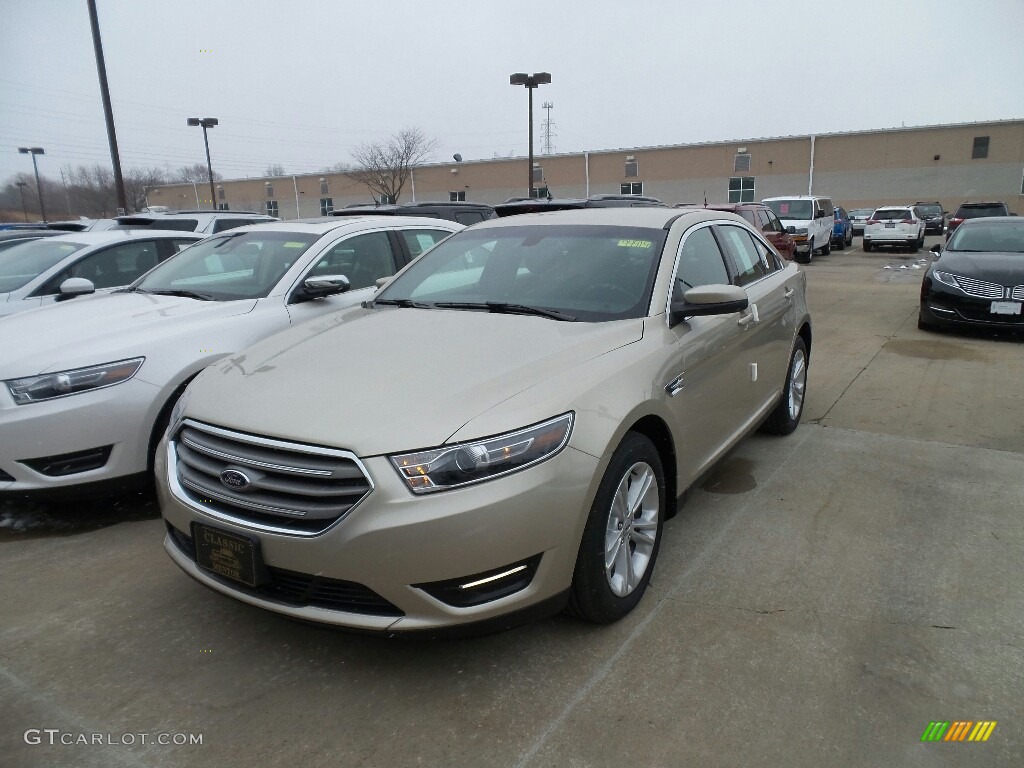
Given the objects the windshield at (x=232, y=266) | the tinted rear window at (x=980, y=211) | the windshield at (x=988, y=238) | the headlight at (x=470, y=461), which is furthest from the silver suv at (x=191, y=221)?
the tinted rear window at (x=980, y=211)

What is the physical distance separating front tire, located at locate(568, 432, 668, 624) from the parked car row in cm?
1

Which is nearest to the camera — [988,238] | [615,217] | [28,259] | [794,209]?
[615,217]

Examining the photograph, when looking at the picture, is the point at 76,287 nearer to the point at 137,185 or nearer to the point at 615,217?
the point at 615,217

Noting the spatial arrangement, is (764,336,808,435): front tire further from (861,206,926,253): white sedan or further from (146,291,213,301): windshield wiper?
(861,206,926,253): white sedan

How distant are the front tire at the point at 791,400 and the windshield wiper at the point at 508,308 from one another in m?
2.32

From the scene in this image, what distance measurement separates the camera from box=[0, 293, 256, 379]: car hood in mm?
3648

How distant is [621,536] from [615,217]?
6.32 feet

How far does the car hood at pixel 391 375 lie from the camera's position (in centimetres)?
232

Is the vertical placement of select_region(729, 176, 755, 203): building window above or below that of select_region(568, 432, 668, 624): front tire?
above

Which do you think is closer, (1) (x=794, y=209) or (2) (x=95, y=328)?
(2) (x=95, y=328)

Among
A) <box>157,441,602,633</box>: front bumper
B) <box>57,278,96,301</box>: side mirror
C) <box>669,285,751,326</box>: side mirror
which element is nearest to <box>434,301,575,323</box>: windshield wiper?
<box>669,285,751,326</box>: side mirror

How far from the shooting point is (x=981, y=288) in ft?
26.9

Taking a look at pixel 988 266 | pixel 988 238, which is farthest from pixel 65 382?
pixel 988 238

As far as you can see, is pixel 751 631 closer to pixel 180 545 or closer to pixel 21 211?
pixel 180 545
